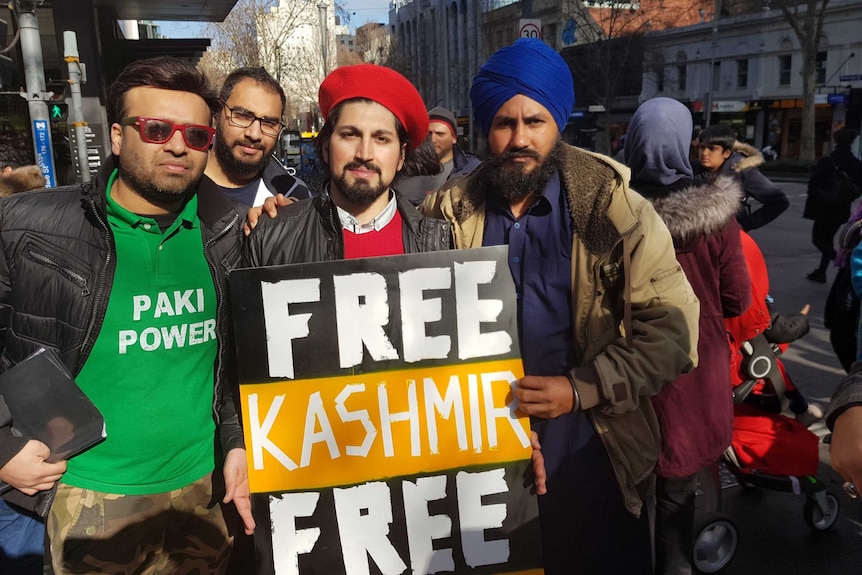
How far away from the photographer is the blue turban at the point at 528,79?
87.1 inches

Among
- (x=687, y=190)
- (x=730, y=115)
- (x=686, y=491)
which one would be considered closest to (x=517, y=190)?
(x=687, y=190)

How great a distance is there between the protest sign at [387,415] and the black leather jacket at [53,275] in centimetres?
37

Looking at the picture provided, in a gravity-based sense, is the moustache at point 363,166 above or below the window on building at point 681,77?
below

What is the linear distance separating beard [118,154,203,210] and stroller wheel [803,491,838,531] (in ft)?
10.6

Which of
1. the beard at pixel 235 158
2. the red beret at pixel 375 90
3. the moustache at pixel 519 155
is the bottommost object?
the moustache at pixel 519 155

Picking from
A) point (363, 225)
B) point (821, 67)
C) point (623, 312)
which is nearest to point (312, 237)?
point (363, 225)

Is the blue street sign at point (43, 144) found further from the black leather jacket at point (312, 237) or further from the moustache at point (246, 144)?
the black leather jacket at point (312, 237)

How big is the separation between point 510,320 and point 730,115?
3972 cm

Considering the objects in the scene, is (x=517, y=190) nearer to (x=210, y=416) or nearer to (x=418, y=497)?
(x=418, y=497)

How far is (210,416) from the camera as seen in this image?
2195 millimetres

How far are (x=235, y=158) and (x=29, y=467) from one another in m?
2.14

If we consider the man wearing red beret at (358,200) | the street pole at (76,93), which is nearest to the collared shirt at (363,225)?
the man wearing red beret at (358,200)

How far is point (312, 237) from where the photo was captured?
7.06ft

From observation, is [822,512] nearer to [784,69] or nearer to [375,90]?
[375,90]
